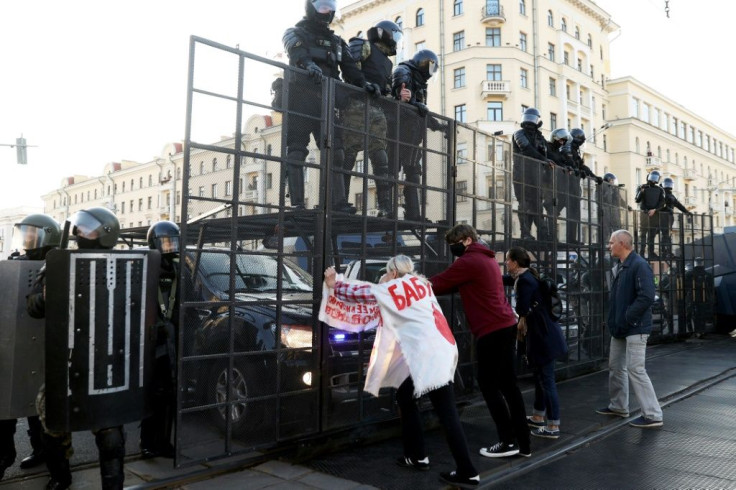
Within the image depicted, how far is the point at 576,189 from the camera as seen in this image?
33.0 ft

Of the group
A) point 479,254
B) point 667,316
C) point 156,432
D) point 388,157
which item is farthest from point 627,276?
point 667,316

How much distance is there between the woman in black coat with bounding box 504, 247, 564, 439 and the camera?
19.5ft

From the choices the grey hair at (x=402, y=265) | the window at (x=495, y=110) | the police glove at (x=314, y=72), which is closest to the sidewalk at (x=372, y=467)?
the grey hair at (x=402, y=265)

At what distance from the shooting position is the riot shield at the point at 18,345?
168 inches

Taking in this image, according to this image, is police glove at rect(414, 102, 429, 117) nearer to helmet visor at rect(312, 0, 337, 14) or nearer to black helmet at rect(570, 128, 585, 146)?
helmet visor at rect(312, 0, 337, 14)

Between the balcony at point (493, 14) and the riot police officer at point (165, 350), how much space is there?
4413 centimetres

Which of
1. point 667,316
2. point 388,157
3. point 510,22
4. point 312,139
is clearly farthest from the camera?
point 510,22

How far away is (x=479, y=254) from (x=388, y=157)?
66.2 inches

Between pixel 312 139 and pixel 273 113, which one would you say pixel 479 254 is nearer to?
pixel 312 139

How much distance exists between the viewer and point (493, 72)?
44.3 metres

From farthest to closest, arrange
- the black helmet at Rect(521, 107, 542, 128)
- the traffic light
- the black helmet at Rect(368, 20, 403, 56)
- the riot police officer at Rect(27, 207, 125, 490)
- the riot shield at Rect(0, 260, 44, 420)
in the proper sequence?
the traffic light < the black helmet at Rect(521, 107, 542, 128) < the black helmet at Rect(368, 20, 403, 56) < the riot shield at Rect(0, 260, 44, 420) < the riot police officer at Rect(27, 207, 125, 490)

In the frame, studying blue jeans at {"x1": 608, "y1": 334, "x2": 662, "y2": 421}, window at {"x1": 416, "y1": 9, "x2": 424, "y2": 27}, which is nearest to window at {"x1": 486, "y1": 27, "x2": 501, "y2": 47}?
window at {"x1": 416, "y1": 9, "x2": 424, "y2": 27}

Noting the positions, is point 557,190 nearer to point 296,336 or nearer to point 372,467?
point 296,336

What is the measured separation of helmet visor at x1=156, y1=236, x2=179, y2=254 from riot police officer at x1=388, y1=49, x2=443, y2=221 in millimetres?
2468
